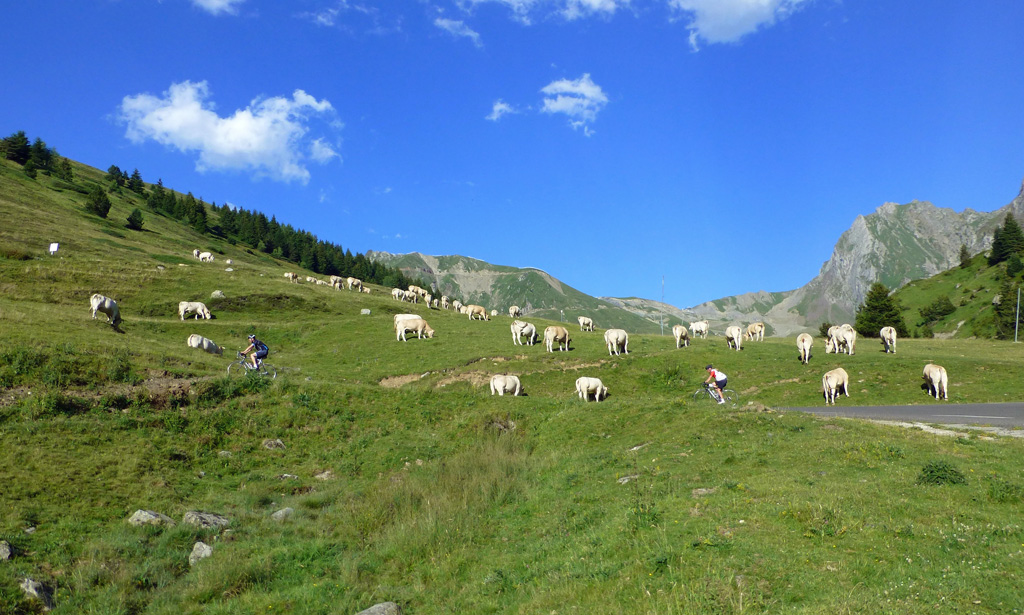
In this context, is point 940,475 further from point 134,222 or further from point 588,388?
point 134,222

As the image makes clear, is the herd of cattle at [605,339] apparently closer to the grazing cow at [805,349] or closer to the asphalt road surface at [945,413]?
the grazing cow at [805,349]

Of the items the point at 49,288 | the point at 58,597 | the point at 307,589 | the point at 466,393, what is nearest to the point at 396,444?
the point at 466,393

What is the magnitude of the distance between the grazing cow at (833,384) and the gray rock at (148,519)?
3034 centimetres

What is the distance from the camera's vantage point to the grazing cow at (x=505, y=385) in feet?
95.8

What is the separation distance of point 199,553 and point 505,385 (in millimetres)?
18646

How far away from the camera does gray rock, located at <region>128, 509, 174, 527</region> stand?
1293 cm

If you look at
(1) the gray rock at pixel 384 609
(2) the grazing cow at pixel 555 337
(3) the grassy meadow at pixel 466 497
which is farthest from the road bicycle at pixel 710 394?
(1) the gray rock at pixel 384 609

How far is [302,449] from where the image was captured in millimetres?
19750

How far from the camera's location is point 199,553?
12.0 metres

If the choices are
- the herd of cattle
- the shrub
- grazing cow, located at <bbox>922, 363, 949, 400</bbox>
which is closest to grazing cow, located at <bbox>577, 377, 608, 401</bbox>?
the herd of cattle

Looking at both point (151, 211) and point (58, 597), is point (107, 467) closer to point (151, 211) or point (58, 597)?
point (58, 597)

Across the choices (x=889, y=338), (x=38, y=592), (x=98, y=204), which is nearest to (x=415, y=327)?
(x=38, y=592)

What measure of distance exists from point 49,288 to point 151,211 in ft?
255

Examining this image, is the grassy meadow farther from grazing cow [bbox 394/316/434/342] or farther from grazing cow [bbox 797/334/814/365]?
grazing cow [bbox 394/316/434/342]
